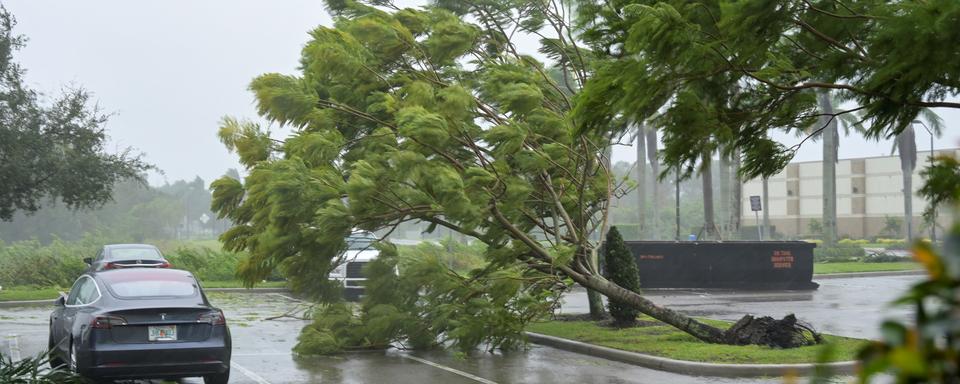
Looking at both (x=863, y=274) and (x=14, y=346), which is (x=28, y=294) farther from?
(x=863, y=274)

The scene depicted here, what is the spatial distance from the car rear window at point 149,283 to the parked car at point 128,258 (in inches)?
512

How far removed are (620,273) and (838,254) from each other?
33.5m

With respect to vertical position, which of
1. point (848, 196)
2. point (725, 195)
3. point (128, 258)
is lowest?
point (128, 258)

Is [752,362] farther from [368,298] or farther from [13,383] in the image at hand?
[13,383]

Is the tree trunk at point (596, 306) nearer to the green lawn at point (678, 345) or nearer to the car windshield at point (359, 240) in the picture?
the green lawn at point (678, 345)

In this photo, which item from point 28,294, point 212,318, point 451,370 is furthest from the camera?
point 28,294

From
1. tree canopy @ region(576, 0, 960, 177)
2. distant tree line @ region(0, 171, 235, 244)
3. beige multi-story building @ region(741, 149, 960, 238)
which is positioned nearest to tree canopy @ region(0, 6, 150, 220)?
tree canopy @ region(576, 0, 960, 177)

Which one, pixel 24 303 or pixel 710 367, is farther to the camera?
pixel 24 303

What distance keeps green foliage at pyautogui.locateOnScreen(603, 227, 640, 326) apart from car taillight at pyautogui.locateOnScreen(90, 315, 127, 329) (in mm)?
9634

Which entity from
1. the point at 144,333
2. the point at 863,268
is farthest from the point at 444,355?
the point at 863,268

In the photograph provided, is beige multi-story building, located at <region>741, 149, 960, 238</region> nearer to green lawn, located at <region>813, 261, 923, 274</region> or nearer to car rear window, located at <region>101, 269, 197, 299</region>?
green lawn, located at <region>813, 261, 923, 274</region>

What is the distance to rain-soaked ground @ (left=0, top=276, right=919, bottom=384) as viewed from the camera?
13430 millimetres

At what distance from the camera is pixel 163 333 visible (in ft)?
37.1

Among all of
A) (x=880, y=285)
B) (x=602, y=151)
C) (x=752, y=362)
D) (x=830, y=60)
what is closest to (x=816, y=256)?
(x=880, y=285)
